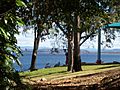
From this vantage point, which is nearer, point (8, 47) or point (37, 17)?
point (8, 47)

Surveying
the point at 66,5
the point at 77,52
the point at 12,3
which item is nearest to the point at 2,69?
the point at 12,3

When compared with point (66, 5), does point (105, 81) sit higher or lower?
lower

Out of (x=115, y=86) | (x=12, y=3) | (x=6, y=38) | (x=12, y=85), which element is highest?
(x=12, y=3)

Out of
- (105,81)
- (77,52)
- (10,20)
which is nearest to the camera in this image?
(10,20)

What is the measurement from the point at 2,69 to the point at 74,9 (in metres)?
5.81

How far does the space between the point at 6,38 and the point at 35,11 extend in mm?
8002

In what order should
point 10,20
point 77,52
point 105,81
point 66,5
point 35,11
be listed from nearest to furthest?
point 10,20, point 66,5, point 35,11, point 105,81, point 77,52

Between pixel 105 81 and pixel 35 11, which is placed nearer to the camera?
pixel 35 11

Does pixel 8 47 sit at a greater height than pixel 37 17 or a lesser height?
lesser

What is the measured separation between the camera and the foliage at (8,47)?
4191mm

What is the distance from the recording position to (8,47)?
4328 millimetres

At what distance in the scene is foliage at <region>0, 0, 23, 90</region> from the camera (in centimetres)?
419

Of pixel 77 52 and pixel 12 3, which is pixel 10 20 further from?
pixel 77 52

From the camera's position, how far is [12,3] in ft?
15.3
